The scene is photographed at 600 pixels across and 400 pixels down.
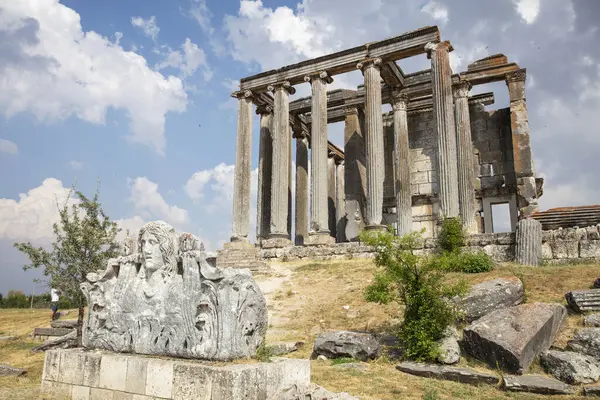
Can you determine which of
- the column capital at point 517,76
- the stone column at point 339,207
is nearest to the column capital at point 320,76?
the stone column at point 339,207

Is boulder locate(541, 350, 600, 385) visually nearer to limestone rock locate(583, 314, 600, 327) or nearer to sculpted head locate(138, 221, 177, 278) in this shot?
limestone rock locate(583, 314, 600, 327)

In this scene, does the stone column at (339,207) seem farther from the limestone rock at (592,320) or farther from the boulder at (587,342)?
the boulder at (587,342)

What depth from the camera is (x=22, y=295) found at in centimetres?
3338

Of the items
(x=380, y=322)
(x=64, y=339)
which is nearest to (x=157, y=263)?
(x=380, y=322)

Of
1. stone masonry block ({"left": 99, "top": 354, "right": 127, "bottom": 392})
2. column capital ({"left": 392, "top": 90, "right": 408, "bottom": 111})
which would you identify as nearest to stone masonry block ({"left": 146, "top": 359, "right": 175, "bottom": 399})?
stone masonry block ({"left": 99, "top": 354, "right": 127, "bottom": 392})

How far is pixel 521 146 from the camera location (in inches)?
949

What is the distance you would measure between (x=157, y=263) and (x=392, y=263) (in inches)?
182

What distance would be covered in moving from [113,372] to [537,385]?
6.48m

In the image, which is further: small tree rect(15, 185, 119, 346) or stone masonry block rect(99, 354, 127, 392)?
small tree rect(15, 185, 119, 346)

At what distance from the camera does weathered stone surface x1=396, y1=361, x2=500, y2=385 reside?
24.4 ft

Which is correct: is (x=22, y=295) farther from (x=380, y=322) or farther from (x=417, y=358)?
(x=417, y=358)

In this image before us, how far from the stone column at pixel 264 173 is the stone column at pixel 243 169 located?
5.58ft

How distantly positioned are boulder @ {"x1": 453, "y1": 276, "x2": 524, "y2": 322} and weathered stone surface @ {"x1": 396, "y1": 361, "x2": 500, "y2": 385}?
2150 millimetres

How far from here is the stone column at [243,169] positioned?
25219 millimetres
